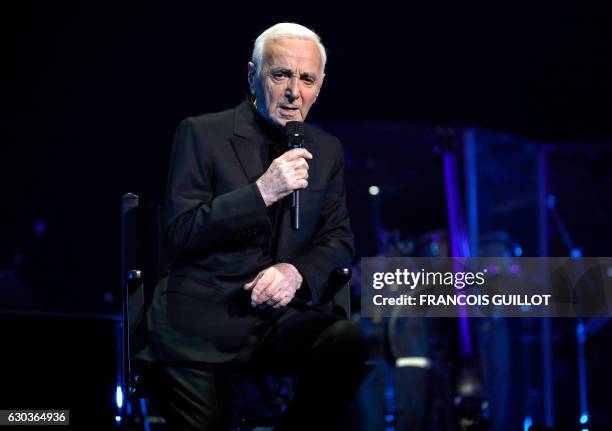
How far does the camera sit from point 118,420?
2.52 metres

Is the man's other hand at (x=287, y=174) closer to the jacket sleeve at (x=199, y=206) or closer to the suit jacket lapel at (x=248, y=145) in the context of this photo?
the jacket sleeve at (x=199, y=206)

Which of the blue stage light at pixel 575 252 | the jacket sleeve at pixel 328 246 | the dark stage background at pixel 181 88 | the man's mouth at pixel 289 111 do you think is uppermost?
the dark stage background at pixel 181 88

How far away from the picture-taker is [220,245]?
7.72ft

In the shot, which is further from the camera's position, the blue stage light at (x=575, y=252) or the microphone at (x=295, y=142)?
the blue stage light at (x=575, y=252)

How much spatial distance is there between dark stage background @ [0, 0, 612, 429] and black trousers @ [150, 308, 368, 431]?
2539 millimetres

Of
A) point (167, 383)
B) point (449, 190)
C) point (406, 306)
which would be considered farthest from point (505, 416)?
point (167, 383)

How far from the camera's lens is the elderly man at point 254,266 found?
2.20m

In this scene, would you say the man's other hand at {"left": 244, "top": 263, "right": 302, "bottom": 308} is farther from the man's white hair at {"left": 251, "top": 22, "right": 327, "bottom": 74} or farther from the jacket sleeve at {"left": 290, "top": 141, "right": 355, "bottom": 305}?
the man's white hair at {"left": 251, "top": 22, "right": 327, "bottom": 74}

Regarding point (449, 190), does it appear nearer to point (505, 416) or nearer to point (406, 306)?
point (406, 306)

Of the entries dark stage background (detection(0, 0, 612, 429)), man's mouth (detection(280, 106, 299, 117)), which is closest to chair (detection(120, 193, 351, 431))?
man's mouth (detection(280, 106, 299, 117))

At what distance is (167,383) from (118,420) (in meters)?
0.32

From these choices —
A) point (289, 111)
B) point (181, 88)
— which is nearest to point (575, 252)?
point (181, 88)

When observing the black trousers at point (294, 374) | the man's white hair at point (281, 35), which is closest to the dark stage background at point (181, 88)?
the man's white hair at point (281, 35)

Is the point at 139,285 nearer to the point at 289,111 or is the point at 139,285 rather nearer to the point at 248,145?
the point at 248,145
